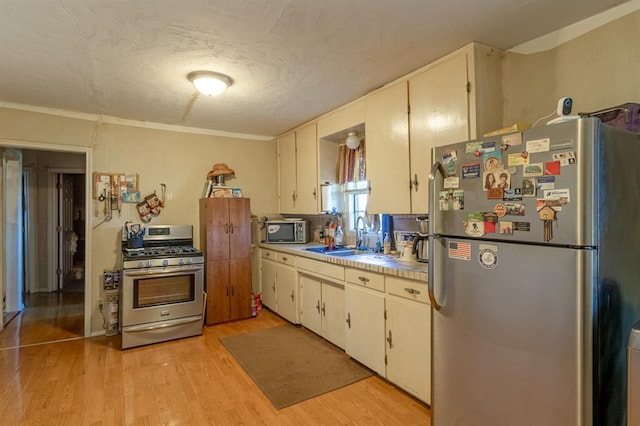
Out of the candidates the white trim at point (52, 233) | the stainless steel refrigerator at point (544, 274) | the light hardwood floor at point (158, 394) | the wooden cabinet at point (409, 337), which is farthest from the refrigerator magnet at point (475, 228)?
the white trim at point (52, 233)

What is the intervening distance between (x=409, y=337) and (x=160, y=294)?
2.54 metres

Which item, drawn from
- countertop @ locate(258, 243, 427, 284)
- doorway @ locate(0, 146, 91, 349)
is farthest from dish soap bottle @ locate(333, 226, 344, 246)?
doorway @ locate(0, 146, 91, 349)

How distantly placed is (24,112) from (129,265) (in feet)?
6.02

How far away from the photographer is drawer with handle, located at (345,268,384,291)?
2.51m

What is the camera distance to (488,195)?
1.48m

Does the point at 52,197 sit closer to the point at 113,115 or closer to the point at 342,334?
the point at 113,115

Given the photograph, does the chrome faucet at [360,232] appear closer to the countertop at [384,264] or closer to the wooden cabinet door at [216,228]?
the countertop at [384,264]

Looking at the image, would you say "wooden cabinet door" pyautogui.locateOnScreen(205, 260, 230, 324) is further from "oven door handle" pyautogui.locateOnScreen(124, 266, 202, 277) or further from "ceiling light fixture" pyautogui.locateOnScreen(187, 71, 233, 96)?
"ceiling light fixture" pyautogui.locateOnScreen(187, 71, 233, 96)

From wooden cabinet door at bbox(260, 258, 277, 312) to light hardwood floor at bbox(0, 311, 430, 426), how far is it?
1075mm

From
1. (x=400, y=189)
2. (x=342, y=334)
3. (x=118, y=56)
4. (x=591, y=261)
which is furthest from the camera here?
(x=342, y=334)

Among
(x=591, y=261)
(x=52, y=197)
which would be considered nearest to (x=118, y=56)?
(x=591, y=261)

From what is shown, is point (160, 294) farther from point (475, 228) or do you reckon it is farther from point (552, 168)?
point (552, 168)

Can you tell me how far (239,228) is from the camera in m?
4.07

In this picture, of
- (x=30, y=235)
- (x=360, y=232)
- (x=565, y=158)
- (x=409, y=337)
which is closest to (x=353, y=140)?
(x=360, y=232)
